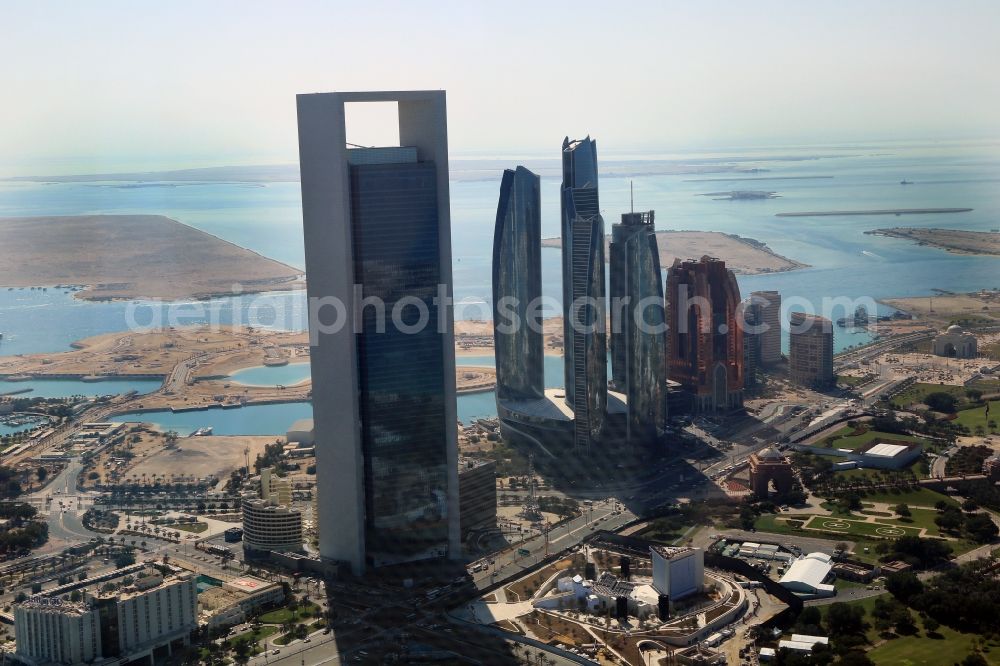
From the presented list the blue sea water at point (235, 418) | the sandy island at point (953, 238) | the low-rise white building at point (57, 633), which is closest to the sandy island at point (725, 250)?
the sandy island at point (953, 238)

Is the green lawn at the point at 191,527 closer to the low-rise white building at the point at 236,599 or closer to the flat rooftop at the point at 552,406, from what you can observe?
the low-rise white building at the point at 236,599

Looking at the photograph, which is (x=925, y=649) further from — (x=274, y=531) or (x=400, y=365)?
(x=274, y=531)

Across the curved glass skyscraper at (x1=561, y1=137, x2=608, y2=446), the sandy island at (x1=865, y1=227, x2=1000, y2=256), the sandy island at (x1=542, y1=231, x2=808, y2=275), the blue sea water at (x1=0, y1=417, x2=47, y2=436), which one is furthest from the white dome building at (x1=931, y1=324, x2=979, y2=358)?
the blue sea water at (x1=0, y1=417, x2=47, y2=436)

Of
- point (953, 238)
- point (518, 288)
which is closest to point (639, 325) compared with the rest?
point (518, 288)

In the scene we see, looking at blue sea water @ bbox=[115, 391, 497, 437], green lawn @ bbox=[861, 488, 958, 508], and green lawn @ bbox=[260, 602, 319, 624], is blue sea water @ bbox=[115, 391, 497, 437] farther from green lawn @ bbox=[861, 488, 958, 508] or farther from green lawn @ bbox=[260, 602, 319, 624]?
green lawn @ bbox=[260, 602, 319, 624]

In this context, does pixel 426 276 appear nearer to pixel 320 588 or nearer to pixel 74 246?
pixel 320 588
